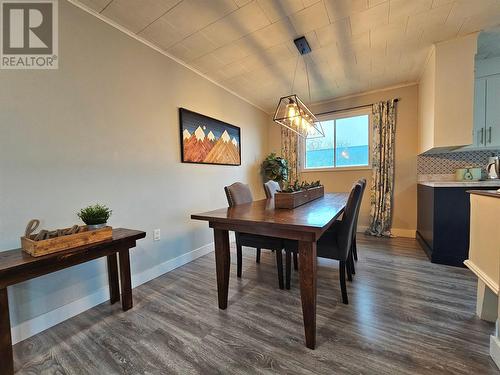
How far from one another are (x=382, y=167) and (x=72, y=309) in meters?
4.24

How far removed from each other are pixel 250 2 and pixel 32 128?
1.87 meters

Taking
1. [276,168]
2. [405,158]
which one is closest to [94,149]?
[276,168]

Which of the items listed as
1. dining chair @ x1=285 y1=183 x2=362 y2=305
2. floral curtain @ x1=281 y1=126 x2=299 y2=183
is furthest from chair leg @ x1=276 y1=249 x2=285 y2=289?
floral curtain @ x1=281 y1=126 x2=299 y2=183

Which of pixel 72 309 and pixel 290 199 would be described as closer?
pixel 72 309

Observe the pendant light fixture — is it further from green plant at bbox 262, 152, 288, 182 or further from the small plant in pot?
the small plant in pot

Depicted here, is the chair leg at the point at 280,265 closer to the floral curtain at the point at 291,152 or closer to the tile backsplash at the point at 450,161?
the floral curtain at the point at 291,152

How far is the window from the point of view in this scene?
3.79 metres

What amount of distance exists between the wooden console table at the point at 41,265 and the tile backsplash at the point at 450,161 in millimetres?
3998

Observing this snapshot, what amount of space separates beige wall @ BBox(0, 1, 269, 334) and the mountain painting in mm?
113

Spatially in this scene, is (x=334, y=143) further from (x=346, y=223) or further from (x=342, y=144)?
(x=346, y=223)

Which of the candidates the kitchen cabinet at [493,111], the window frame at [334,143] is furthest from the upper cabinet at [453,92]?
the window frame at [334,143]

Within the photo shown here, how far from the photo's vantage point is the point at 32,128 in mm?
1443

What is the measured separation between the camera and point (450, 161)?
10.0 feet

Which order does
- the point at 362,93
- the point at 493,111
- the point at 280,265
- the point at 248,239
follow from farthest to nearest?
the point at 362,93 < the point at 493,111 < the point at 248,239 < the point at 280,265
